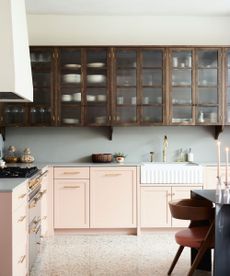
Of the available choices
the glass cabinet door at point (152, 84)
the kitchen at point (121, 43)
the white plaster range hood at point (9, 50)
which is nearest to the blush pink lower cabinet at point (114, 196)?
the kitchen at point (121, 43)

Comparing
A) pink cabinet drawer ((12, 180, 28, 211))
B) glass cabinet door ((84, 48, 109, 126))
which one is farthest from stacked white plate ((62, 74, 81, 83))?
pink cabinet drawer ((12, 180, 28, 211))

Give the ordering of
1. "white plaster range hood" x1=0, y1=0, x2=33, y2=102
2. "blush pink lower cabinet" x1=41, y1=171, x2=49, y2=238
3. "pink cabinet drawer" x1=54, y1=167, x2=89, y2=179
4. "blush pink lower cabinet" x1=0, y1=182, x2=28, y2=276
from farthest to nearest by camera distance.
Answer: "pink cabinet drawer" x1=54, y1=167, x2=89, y2=179, "blush pink lower cabinet" x1=41, y1=171, x2=49, y2=238, "white plaster range hood" x1=0, y1=0, x2=33, y2=102, "blush pink lower cabinet" x1=0, y1=182, x2=28, y2=276

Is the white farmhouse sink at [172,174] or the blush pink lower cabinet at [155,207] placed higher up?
the white farmhouse sink at [172,174]

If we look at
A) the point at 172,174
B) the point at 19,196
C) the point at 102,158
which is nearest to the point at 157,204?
the point at 172,174

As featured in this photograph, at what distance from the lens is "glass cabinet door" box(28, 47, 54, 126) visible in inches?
202

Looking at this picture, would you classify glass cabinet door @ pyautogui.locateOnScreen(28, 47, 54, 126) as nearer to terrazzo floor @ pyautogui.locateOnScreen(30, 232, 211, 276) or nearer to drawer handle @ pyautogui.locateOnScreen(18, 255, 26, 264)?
terrazzo floor @ pyautogui.locateOnScreen(30, 232, 211, 276)

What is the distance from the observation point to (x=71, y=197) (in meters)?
4.97

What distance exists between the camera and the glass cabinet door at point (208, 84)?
5.20m

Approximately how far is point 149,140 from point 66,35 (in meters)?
1.77

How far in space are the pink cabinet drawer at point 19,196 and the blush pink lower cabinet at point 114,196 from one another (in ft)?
5.66

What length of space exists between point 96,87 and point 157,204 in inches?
63.7

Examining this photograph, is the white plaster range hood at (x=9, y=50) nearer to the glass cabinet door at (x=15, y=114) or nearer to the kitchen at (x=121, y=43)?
the glass cabinet door at (x=15, y=114)

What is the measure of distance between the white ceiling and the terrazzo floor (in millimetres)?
2781

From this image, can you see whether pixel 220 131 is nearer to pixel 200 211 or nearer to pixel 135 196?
pixel 135 196
